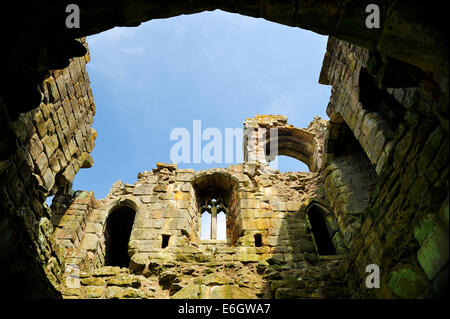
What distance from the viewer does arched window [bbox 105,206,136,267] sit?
28.5 feet

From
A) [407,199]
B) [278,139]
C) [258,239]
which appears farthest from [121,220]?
[278,139]

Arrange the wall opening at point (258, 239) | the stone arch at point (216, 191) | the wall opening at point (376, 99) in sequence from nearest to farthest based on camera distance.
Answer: the wall opening at point (376, 99), the wall opening at point (258, 239), the stone arch at point (216, 191)

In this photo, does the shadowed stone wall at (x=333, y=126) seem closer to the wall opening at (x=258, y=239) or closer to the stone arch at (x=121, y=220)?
the wall opening at (x=258, y=239)

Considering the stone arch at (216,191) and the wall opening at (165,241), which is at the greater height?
the stone arch at (216,191)

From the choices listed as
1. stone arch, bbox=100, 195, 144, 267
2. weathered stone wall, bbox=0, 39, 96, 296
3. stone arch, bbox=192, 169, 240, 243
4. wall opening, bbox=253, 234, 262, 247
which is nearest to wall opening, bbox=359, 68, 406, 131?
wall opening, bbox=253, 234, 262, 247

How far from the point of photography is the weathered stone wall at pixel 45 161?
3357 millimetres

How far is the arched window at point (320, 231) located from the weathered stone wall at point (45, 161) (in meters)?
5.84

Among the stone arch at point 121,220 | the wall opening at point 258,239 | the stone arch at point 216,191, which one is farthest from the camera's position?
the stone arch at point 216,191

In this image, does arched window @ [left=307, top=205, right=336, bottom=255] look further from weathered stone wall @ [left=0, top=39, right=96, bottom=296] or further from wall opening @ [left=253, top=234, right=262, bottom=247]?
weathered stone wall @ [left=0, top=39, right=96, bottom=296]

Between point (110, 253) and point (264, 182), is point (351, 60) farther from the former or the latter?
point (110, 253)

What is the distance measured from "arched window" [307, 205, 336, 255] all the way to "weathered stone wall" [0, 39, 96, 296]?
5.84m

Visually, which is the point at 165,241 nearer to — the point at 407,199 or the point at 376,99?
the point at 376,99

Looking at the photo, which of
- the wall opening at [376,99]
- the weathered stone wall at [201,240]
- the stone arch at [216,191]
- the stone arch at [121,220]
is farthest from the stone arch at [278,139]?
the wall opening at [376,99]

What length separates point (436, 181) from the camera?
8.69 feet
